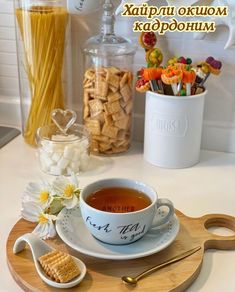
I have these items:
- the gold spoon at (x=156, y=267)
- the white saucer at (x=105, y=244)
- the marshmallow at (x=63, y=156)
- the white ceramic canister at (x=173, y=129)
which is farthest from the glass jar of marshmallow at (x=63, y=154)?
the gold spoon at (x=156, y=267)

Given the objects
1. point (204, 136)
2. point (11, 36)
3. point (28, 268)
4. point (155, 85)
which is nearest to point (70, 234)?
point (28, 268)

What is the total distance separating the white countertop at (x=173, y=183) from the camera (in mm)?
688

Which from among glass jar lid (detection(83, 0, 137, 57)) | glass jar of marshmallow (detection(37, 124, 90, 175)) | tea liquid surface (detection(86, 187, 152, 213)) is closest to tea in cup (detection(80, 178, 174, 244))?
tea liquid surface (detection(86, 187, 152, 213))

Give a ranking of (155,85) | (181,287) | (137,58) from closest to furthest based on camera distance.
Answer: (181,287), (155,85), (137,58)

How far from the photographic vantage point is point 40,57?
106cm

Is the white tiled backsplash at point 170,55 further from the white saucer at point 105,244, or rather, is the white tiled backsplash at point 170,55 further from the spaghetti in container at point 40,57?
the white saucer at point 105,244

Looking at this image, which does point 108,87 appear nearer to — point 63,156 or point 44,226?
point 63,156

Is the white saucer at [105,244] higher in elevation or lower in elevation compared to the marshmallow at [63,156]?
higher

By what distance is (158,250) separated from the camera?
670mm

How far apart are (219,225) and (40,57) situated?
1.72 feet

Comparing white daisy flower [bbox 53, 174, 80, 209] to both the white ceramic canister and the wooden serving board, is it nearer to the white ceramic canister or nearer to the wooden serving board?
the wooden serving board

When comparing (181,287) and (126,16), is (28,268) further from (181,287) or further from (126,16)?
(126,16)

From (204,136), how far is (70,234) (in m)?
0.52

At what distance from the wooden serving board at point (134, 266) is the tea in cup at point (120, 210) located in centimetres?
4
